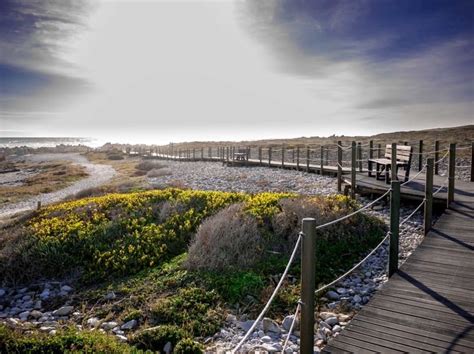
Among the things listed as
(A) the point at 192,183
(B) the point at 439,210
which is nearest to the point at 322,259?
(B) the point at 439,210

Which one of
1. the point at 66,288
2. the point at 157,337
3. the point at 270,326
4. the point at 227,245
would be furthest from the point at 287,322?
the point at 66,288

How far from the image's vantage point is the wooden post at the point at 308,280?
3.17 m

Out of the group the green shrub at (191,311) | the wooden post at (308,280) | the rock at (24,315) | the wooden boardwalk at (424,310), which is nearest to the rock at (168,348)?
the green shrub at (191,311)

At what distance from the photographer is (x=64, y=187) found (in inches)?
1131

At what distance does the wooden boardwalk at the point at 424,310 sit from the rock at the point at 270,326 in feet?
4.45

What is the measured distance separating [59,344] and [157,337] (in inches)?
47.8

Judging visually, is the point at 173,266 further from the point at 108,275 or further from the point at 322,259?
the point at 322,259

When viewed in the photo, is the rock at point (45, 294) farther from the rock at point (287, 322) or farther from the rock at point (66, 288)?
the rock at point (287, 322)

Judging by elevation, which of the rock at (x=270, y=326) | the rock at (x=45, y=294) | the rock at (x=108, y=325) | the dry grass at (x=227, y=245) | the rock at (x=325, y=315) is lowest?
the rock at (x=45, y=294)

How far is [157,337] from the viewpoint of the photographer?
4.72 metres

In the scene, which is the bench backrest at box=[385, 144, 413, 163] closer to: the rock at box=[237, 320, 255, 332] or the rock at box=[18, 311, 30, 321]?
the rock at box=[237, 320, 255, 332]

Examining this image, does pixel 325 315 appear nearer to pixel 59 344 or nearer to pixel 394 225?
pixel 394 225

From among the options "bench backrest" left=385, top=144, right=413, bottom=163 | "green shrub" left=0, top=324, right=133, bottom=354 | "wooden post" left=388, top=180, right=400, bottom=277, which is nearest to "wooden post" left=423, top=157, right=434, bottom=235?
"wooden post" left=388, top=180, right=400, bottom=277

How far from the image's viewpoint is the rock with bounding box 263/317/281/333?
16.3 ft
